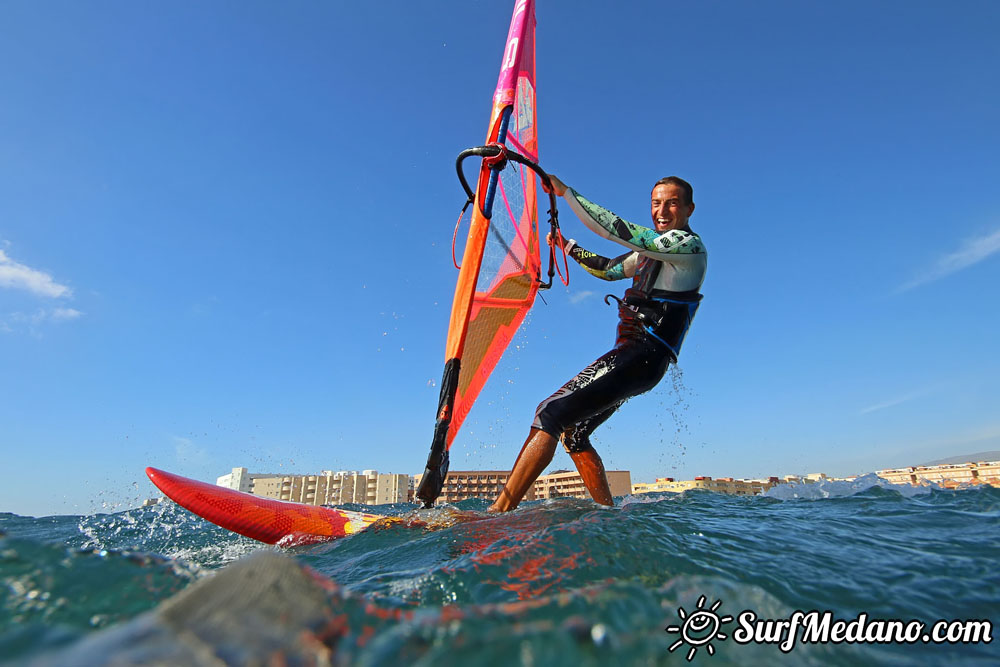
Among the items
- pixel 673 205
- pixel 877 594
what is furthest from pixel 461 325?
pixel 877 594

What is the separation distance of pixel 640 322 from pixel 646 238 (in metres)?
0.69

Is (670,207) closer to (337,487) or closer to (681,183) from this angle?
(681,183)

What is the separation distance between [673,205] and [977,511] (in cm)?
349

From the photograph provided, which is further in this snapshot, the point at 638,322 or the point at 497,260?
the point at 497,260

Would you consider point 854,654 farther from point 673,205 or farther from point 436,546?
point 673,205

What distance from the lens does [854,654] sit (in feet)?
4.91

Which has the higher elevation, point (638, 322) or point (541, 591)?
point (638, 322)

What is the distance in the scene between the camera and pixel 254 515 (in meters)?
4.23

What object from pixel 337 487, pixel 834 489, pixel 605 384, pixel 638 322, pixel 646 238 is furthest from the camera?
pixel 337 487

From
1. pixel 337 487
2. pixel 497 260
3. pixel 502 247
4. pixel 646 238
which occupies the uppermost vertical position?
pixel 502 247

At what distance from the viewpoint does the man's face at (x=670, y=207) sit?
13.3ft

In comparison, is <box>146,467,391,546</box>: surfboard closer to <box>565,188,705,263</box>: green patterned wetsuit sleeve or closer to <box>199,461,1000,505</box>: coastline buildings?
<box>565,188,705,263</box>: green patterned wetsuit sleeve

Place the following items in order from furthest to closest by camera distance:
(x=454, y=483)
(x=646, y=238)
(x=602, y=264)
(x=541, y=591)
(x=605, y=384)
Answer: (x=454, y=483), (x=602, y=264), (x=605, y=384), (x=646, y=238), (x=541, y=591)

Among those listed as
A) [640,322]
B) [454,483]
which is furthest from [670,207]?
[454,483]
